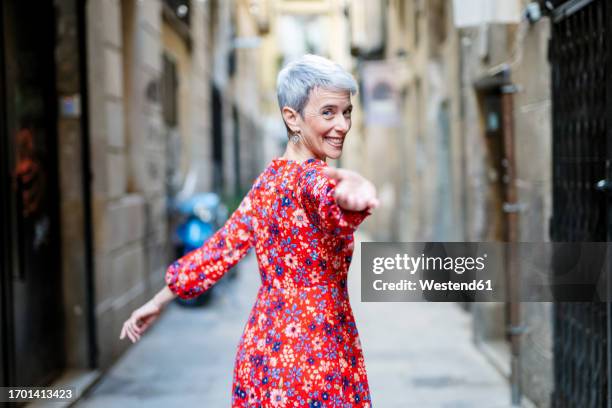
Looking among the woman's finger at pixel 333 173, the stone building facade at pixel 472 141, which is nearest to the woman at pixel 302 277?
the woman's finger at pixel 333 173

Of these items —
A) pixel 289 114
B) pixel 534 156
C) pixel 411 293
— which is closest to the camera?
pixel 289 114

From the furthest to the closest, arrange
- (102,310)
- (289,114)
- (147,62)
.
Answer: (147,62) < (102,310) < (289,114)

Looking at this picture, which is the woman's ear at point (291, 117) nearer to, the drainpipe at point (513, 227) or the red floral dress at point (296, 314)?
the red floral dress at point (296, 314)

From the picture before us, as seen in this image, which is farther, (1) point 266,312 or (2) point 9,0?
(2) point 9,0

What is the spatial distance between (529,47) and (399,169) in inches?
422

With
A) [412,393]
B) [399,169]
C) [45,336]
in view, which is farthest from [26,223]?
[399,169]

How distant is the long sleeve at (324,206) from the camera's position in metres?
1.92

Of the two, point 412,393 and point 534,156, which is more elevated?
point 534,156

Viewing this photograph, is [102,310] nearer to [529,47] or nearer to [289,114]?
[529,47]

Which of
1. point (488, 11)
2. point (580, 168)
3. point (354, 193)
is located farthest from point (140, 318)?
point (488, 11)

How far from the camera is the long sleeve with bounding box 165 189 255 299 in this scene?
8.20 feet

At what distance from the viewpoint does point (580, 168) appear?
166 inches

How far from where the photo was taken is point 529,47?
522cm

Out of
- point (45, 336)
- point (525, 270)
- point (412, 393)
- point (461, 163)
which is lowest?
point (412, 393)
